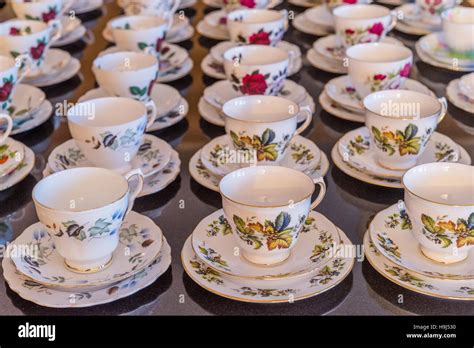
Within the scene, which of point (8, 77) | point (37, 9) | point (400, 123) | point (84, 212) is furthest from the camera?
point (37, 9)

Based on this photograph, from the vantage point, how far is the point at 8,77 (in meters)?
1.14

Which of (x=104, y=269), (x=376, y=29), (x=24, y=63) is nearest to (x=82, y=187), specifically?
(x=104, y=269)

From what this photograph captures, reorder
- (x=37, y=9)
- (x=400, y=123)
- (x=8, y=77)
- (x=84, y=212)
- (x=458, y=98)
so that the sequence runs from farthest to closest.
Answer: (x=37, y=9) < (x=458, y=98) < (x=8, y=77) < (x=400, y=123) < (x=84, y=212)

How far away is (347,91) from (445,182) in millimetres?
416

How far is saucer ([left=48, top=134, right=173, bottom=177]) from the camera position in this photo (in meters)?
1.04

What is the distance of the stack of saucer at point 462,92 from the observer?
3.98 ft

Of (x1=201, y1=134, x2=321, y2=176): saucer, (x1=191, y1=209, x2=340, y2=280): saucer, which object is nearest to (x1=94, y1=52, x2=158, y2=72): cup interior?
(x1=201, y1=134, x2=321, y2=176): saucer

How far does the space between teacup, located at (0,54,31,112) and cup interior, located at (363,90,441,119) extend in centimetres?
52

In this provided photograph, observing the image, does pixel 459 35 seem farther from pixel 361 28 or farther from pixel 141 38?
pixel 141 38

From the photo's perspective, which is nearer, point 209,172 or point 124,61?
point 209,172

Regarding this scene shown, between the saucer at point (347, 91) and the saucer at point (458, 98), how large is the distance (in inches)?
1.3

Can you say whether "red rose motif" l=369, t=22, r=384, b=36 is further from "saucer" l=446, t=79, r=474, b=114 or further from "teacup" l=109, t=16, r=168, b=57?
"teacup" l=109, t=16, r=168, b=57
